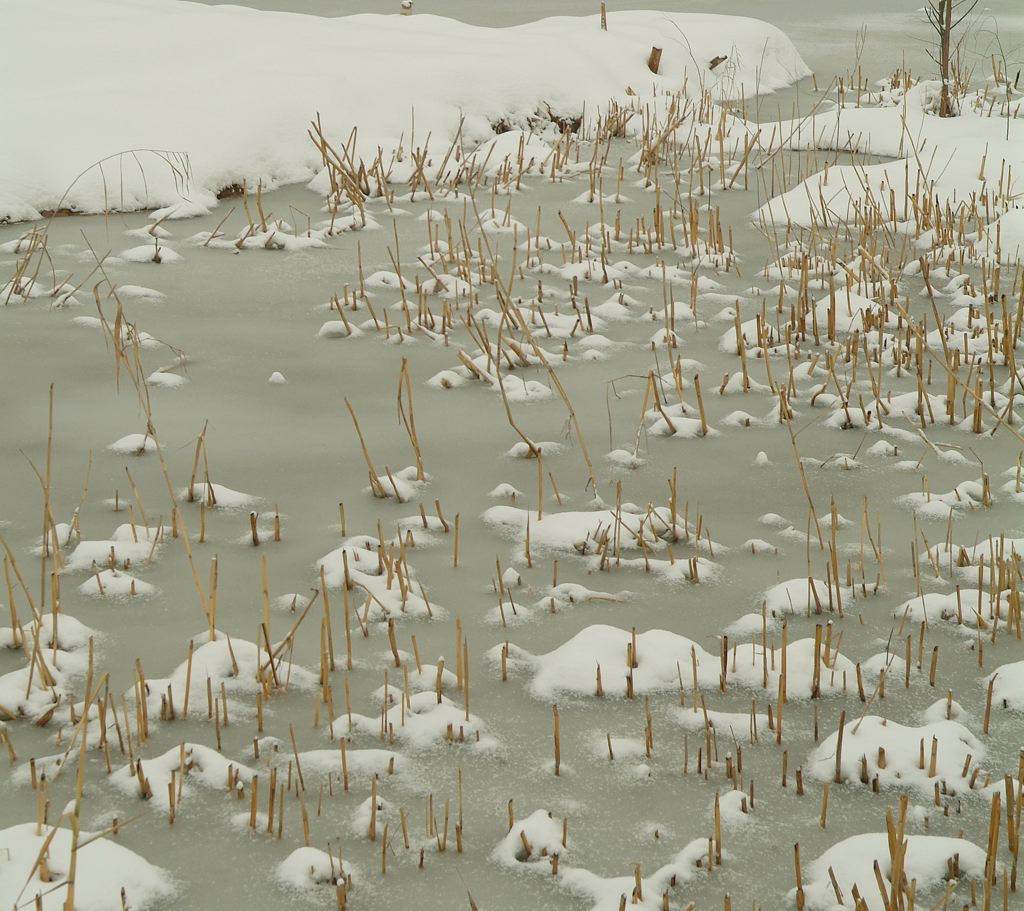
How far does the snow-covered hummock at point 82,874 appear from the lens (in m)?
2.15

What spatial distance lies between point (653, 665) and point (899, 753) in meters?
0.63

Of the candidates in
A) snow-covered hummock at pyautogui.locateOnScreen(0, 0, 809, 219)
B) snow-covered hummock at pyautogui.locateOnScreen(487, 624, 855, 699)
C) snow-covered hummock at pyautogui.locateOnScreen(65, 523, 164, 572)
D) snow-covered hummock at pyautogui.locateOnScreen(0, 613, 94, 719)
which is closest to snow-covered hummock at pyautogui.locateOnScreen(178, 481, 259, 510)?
snow-covered hummock at pyautogui.locateOnScreen(65, 523, 164, 572)

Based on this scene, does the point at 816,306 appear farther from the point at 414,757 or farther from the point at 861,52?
the point at 861,52

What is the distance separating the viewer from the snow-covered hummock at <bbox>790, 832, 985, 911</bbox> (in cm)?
223

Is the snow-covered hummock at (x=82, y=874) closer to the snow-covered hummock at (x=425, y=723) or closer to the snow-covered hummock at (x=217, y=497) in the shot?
the snow-covered hummock at (x=425, y=723)

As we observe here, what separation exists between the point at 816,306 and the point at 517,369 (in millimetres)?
1538

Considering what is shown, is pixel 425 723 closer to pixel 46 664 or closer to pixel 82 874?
pixel 82 874

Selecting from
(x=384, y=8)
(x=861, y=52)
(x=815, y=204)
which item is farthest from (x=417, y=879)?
(x=384, y=8)

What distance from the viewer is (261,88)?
829cm

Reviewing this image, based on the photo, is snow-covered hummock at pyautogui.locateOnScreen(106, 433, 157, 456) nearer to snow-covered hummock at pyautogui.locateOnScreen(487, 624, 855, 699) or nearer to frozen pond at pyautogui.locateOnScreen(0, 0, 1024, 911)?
frozen pond at pyautogui.locateOnScreen(0, 0, 1024, 911)

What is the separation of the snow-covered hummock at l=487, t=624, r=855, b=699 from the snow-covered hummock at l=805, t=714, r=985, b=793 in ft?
0.69

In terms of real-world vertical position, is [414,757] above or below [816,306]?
below

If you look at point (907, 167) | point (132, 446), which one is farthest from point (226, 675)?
point (907, 167)

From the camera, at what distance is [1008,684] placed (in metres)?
2.88
